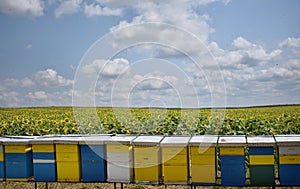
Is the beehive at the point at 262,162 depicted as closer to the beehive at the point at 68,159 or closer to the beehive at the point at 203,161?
the beehive at the point at 203,161

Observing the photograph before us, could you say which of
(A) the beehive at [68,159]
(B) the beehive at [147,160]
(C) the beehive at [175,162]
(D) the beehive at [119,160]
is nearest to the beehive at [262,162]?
(C) the beehive at [175,162]

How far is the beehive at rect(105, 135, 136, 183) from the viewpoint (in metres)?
6.70

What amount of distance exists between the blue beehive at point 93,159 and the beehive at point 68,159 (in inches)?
4.3

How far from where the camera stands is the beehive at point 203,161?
648 centimetres

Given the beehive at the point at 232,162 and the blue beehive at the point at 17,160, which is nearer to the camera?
the beehive at the point at 232,162

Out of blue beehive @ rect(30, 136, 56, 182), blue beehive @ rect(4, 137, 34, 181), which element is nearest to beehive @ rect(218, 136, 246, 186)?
blue beehive @ rect(30, 136, 56, 182)

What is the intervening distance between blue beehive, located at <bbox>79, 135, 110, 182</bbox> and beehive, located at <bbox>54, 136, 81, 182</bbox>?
0.11m

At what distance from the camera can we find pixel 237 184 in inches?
254

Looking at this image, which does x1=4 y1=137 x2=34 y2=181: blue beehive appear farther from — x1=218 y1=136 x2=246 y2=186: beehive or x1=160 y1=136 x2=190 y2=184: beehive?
x1=218 y1=136 x2=246 y2=186: beehive

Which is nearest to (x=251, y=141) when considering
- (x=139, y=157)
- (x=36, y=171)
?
(x=139, y=157)

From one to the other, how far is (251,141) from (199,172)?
41.3 inches

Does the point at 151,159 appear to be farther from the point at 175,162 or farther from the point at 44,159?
the point at 44,159

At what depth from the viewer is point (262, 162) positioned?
6.32 meters

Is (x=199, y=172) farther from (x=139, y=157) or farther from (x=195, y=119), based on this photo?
(x=195, y=119)
